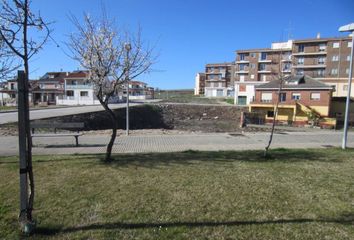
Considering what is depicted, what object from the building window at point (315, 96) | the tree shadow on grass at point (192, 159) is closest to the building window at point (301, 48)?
the building window at point (315, 96)

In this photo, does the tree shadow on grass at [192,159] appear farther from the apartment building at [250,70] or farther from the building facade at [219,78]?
the building facade at [219,78]

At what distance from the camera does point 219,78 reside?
100 meters

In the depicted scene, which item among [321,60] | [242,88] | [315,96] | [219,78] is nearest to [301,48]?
[321,60]

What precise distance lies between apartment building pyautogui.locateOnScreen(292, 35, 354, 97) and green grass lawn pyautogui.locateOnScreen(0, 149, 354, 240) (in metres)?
59.5

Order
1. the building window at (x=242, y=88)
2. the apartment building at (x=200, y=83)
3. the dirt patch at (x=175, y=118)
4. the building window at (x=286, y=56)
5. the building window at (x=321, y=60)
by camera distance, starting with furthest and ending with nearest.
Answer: the apartment building at (x=200, y=83)
the building window at (x=242, y=88)
the building window at (x=321, y=60)
the dirt patch at (x=175, y=118)
the building window at (x=286, y=56)

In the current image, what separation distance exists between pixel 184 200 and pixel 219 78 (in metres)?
97.5

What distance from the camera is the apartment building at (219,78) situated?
99.2m

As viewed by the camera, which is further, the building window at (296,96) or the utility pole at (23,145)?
the building window at (296,96)

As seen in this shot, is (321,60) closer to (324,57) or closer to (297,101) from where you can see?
(324,57)

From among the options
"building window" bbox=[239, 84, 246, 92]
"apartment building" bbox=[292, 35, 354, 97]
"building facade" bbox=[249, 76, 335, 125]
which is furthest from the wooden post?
"building window" bbox=[239, 84, 246, 92]

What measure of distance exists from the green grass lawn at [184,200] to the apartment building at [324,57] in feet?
195

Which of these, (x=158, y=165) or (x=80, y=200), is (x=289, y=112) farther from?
(x=80, y=200)

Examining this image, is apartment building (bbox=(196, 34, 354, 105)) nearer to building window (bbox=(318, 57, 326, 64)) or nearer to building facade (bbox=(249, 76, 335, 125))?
building window (bbox=(318, 57, 326, 64))

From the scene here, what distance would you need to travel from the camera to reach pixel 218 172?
22.7ft
